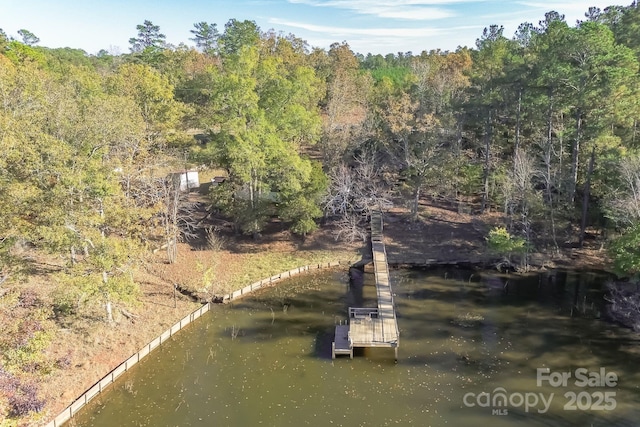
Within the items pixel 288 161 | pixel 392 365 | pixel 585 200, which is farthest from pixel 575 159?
pixel 392 365

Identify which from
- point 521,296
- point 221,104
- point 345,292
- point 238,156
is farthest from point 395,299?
point 221,104

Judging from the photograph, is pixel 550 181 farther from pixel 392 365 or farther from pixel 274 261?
pixel 274 261

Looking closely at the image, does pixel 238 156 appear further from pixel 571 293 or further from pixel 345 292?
pixel 571 293

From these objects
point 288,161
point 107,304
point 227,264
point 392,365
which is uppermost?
point 288,161

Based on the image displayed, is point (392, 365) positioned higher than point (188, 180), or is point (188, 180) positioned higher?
point (188, 180)

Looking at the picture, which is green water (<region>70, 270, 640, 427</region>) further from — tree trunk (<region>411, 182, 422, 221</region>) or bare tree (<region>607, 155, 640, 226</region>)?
tree trunk (<region>411, 182, 422, 221</region>)

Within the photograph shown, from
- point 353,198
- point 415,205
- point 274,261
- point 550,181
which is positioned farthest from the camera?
point 353,198

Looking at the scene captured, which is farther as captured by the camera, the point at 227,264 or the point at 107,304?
the point at 227,264

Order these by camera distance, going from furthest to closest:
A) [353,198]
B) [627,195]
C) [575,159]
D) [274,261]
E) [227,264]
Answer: [353,198] → [274,261] → [575,159] → [227,264] → [627,195]
